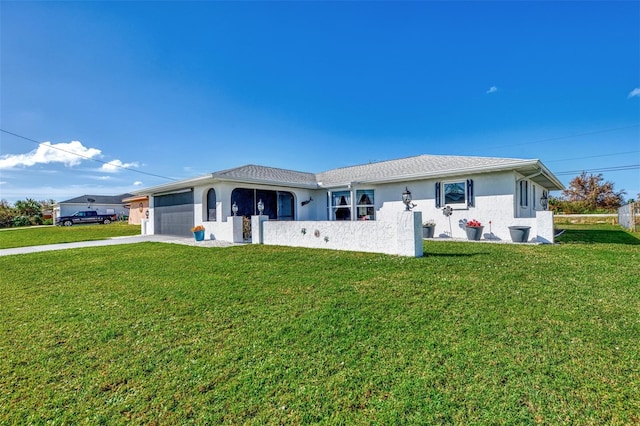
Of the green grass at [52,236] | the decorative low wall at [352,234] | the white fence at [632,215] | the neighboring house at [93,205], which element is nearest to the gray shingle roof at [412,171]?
the decorative low wall at [352,234]

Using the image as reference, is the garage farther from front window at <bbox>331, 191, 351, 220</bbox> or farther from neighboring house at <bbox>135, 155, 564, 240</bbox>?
front window at <bbox>331, 191, 351, 220</bbox>

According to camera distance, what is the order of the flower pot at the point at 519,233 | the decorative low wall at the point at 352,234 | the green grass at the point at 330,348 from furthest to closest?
the flower pot at the point at 519,233 < the decorative low wall at the point at 352,234 < the green grass at the point at 330,348

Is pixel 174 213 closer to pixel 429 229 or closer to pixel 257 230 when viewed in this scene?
pixel 257 230

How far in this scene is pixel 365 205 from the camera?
49.5 feet

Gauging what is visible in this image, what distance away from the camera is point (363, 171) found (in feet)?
56.2

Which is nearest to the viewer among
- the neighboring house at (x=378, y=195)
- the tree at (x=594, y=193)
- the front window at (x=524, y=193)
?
the neighboring house at (x=378, y=195)

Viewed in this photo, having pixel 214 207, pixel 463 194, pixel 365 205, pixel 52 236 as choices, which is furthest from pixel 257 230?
pixel 52 236

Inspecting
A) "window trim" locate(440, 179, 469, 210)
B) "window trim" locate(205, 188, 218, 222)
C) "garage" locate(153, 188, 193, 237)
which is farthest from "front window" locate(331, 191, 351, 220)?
"garage" locate(153, 188, 193, 237)

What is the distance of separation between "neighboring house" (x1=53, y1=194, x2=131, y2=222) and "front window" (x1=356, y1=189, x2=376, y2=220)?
119 feet

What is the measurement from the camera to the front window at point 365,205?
1493 cm

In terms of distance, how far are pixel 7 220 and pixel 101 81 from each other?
31138 millimetres

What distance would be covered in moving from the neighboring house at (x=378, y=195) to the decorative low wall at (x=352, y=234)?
312 centimetres

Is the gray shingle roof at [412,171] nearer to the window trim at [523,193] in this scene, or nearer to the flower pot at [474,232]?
the window trim at [523,193]

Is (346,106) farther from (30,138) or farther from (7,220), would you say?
(7,220)
